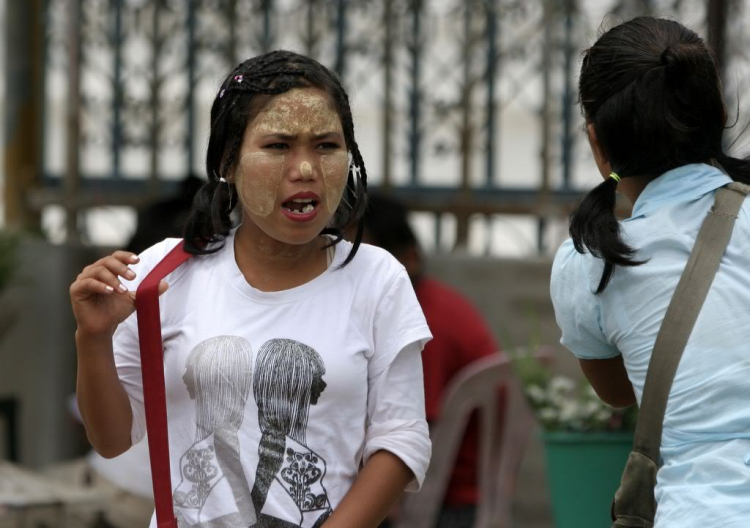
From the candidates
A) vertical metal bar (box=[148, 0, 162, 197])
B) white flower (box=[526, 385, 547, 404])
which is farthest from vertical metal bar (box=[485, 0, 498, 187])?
white flower (box=[526, 385, 547, 404])

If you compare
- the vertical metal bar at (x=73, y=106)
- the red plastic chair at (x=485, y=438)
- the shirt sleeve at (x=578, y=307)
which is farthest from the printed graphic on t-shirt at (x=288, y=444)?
the vertical metal bar at (x=73, y=106)

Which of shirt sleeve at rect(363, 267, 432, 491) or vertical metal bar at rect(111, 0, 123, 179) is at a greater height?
vertical metal bar at rect(111, 0, 123, 179)

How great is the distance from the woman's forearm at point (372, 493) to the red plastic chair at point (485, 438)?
226 centimetres

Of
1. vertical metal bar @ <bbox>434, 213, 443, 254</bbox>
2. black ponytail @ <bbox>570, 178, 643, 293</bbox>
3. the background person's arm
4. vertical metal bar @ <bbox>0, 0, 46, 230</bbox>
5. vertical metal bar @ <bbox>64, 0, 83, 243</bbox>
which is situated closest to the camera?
black ponytail @ <bbox>570, 178, 643, 293</bbox>

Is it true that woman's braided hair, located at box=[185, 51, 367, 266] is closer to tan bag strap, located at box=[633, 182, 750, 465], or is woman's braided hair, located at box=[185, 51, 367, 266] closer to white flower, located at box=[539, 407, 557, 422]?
tan bag strap, located at box=[633, 182, 750, 465]

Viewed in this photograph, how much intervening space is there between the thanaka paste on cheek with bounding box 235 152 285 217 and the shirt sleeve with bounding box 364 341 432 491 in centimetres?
37

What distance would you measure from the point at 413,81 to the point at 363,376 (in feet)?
11.2

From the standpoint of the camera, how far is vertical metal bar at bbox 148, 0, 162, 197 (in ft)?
19.2

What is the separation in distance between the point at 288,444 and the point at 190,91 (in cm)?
376

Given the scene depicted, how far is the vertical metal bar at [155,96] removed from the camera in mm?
5859

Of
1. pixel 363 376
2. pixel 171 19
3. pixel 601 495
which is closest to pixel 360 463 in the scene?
pixel 363 376

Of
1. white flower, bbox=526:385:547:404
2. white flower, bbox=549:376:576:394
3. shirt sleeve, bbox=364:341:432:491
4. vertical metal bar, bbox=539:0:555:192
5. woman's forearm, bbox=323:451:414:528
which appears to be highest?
vertical metal bar, bbox=539:0:555:192

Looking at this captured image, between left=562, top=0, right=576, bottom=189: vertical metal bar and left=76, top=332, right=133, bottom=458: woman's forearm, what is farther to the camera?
left=562, top=0, right=576, bottom=189: vertical metal bar

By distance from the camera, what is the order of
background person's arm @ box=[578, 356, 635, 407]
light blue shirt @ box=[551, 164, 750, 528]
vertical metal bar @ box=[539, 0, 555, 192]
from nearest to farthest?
1. light blue shirt @ box=[551, 164, 750, 528]
2. background person's arm @ box=[578, 356, 635, 407]
3. vertical metal bar @ box=[539, 0, 555, 192]
